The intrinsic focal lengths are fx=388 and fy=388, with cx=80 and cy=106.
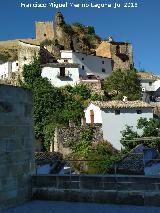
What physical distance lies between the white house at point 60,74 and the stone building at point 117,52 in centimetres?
1293

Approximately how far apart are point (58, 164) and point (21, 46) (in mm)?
47754

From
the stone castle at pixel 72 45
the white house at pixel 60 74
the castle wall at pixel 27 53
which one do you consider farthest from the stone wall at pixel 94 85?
the castle wall at pixel 27 53

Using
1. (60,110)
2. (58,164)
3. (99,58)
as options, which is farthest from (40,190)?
(99,58)

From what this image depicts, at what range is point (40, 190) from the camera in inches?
389

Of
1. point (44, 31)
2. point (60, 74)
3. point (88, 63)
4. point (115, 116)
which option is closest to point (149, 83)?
point (88, 63)

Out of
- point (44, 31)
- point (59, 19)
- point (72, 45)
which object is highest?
point (59, 19)

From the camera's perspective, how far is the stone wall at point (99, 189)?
8.82m

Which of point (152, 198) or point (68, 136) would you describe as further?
point (68, 136)

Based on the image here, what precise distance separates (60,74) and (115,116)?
44.8 ft

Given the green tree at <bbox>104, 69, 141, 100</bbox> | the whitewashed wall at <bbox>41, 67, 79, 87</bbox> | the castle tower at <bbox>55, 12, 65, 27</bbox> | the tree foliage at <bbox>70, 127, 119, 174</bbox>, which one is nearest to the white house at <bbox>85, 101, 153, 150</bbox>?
the tree foliage at <bbox>70, 127, 119, 174</bbox>

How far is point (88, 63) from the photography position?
59.9m

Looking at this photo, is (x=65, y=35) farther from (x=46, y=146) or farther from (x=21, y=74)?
(x=46, y=146)

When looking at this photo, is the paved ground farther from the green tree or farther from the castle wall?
the castle wall

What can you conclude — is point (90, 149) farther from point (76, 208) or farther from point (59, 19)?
point (59, 19)
